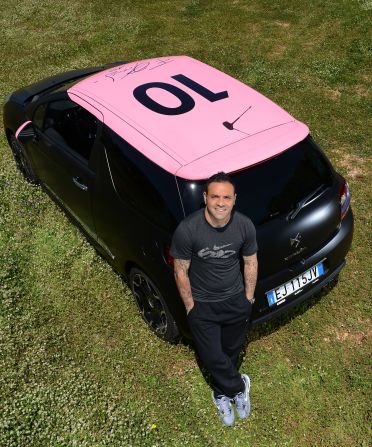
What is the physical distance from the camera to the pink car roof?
3.78 meters

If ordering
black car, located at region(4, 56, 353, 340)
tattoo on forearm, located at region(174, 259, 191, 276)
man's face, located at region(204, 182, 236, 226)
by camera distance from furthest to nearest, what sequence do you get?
black car, located at region(4, 56, 353, 340) < tattoo on forearm, located at region(174, 259, 191, 276) < man's face, located at region(204, 182, 236, 226)

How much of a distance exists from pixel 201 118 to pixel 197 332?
6.00 feet

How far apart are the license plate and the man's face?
1.15 m

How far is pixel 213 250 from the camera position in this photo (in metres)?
3.38

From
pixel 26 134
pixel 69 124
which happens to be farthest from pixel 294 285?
pixel 26 134

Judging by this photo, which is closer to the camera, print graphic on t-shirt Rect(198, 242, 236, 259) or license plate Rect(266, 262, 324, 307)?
print graphic on t-shirt Rect(198, 242, 236, 259)

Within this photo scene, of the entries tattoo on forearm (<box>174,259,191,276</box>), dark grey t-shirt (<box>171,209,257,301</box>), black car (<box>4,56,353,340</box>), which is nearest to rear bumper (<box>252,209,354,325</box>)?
black car (<box>4,56,353,340</box>)

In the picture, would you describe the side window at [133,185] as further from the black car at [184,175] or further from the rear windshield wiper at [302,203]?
the rear windshield wiper at [302,203]

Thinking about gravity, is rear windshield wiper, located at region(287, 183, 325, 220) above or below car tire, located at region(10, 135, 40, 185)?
above

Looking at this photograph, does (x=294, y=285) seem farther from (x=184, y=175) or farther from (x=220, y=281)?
(x=184, y=175)

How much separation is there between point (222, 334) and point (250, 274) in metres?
0.61

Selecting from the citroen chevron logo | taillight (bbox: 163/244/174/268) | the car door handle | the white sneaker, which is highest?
the car door handle

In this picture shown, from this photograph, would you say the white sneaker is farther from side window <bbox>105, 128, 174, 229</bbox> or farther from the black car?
side window <bbox>105, 128, 174, 229</bbox>

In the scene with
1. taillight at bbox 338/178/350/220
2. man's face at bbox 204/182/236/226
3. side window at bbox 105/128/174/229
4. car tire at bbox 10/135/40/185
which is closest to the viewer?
man's face at bbox 204/182/236/226
